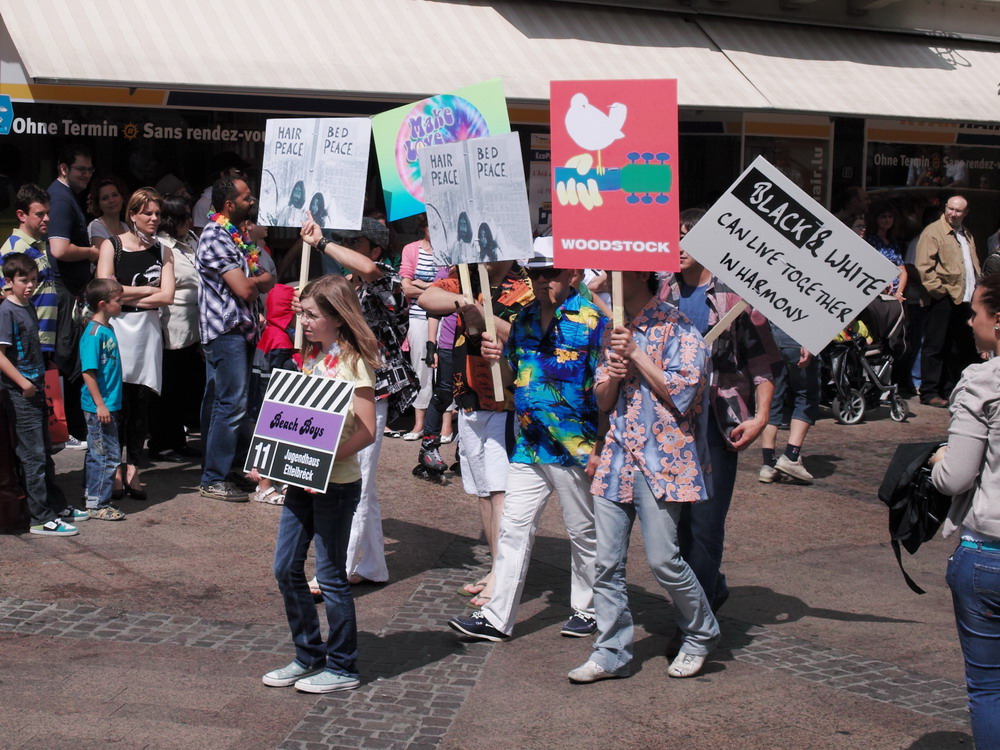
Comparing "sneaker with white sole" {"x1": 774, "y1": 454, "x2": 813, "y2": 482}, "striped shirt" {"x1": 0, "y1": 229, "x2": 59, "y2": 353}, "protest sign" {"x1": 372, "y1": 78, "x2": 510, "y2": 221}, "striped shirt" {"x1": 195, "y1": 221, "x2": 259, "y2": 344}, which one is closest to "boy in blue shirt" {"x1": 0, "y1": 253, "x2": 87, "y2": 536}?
"striped shirt" {"x1": 195, "y1": 221, "x2": 259, "y2": 344}

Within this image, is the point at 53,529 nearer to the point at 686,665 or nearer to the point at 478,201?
the point at 478,201

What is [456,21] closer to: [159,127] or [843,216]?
[159,127]

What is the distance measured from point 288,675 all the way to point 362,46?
22.8 ft

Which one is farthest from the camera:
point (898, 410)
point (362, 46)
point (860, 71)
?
point (860, 71)

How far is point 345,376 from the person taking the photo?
5.27 metres

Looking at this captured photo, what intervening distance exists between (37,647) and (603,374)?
2793mm

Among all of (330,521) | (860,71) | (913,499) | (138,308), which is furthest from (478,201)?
(860,71)

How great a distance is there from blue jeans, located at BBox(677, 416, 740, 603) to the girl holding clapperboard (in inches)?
60.9

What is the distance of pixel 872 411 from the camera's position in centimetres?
1295

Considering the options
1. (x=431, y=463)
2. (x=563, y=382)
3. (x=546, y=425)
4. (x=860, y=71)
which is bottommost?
(x=431, y=463)

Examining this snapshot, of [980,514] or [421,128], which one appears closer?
[980,514]

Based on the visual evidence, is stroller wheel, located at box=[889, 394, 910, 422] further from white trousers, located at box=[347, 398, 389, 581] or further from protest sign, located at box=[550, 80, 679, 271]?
protest sign, located at box=[550, 80, 679, 271]

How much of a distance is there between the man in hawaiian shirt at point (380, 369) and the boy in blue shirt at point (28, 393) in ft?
5.97

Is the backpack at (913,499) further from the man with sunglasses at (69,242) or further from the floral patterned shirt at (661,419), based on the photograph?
the man with sunglasses at (69,242)
